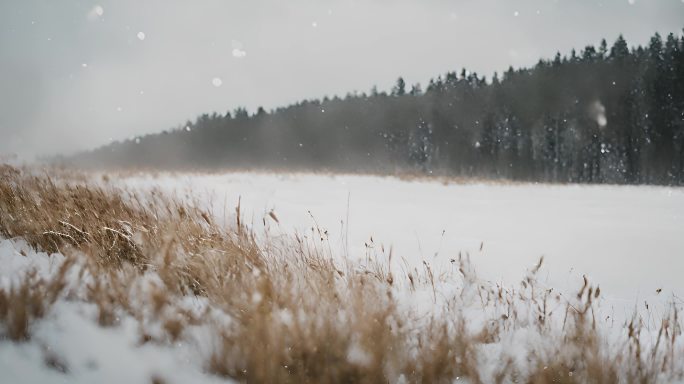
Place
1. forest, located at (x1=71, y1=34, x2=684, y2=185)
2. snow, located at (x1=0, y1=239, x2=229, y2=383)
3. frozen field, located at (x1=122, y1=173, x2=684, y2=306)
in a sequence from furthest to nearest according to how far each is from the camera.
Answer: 1. forest, located at (x1=71, y1=34, x2=684, y2=185)
2. frozen field, located at (x1=122, y1=173, x2=684, y2=306)
3. snow, located at (x1=0, y1=239, x2=229, y2=383)

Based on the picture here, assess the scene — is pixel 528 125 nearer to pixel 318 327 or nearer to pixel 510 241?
pixel 510 241

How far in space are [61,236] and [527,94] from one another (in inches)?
1693

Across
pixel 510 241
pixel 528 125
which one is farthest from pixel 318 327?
pixel 528 125

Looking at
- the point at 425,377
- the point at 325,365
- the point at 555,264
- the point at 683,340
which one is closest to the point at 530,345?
the point at 425,377

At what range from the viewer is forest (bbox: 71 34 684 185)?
3183 centimetres

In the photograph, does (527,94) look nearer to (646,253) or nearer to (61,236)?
(646,253)

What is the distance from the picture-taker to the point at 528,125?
38281mm

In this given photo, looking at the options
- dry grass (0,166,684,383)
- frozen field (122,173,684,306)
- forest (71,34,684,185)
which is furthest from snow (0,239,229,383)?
forest (71,34,684,185)

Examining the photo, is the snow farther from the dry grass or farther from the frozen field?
the frozen field

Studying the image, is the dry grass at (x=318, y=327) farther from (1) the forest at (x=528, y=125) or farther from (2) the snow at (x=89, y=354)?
(1) the forest at (x=528, y=125)

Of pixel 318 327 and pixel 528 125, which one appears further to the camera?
pixel 528 125

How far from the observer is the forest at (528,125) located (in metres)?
31.8

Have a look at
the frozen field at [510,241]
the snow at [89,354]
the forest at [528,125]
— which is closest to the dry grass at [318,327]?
the snow at [89,354]

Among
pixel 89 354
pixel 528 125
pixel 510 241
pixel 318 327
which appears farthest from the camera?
pixel 528 125
